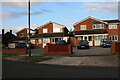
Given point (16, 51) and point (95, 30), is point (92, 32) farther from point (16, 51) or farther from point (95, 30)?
point (16, 51)

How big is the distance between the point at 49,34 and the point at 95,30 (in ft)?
41.0

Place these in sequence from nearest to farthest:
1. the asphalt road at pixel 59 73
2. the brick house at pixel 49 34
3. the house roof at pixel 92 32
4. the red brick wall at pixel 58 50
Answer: the asphalt road at pixel 59 73 → the red brick wall at pixel 58 50 → the house roof at pixel 92 32 → the brick house at pixel 49 34

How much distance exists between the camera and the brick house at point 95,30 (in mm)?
41125

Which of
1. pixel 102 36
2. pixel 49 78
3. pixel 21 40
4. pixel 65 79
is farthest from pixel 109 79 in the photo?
pixel 21 40

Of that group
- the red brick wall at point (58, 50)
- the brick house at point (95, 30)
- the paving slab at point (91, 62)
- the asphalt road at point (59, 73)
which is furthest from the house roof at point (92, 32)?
the asphalt road at point (59, 73)

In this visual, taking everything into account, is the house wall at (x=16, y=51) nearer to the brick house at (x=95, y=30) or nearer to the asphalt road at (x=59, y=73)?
the asphalt road at (x=59, y=73)

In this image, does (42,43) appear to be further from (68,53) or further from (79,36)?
(68,53)

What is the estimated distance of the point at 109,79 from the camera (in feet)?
28.7

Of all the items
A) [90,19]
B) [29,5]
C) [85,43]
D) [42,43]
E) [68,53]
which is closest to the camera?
[29,5]

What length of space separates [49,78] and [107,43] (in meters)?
26.8

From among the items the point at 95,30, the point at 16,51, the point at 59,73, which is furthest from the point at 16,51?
the point at 95,30

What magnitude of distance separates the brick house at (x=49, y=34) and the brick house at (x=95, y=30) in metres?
4.22

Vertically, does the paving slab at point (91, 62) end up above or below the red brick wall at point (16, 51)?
below

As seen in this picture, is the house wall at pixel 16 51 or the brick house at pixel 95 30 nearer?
the house wall at pixel 16 51
